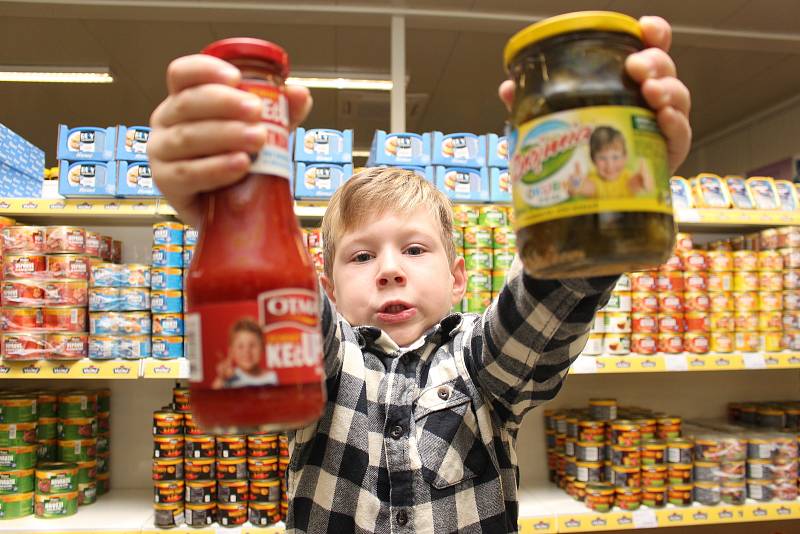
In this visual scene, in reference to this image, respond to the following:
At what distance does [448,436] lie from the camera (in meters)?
0.98

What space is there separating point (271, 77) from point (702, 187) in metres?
2.29

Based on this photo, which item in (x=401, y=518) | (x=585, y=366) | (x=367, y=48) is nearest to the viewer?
(x=401, y=518)

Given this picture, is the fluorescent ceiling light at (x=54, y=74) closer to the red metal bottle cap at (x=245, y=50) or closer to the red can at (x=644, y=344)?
the red can at (x=644, y=344)

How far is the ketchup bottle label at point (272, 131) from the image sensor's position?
0.57 meters

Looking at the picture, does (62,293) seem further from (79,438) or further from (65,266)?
(79,438)

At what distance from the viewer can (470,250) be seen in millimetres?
2148

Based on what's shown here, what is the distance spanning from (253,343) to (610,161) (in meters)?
0.37

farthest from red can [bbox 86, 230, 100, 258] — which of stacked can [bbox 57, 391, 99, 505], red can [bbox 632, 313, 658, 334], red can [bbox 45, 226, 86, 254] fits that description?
red can [bbox 632, 313, 658, 334]

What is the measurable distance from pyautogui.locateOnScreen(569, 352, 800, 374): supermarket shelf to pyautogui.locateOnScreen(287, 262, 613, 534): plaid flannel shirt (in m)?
1.22

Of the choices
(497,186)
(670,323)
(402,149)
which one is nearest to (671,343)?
(670,323)

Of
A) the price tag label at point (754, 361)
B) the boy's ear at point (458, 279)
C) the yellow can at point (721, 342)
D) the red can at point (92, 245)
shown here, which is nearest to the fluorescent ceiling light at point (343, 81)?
the red can at point (92, 245)

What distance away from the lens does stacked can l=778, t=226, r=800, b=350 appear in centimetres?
237

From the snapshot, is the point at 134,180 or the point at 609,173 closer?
the point at 609,173

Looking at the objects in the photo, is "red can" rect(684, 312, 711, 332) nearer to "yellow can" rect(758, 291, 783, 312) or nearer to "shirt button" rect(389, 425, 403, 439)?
Result: "yellow can" rect(758, 291, 783, 312)
